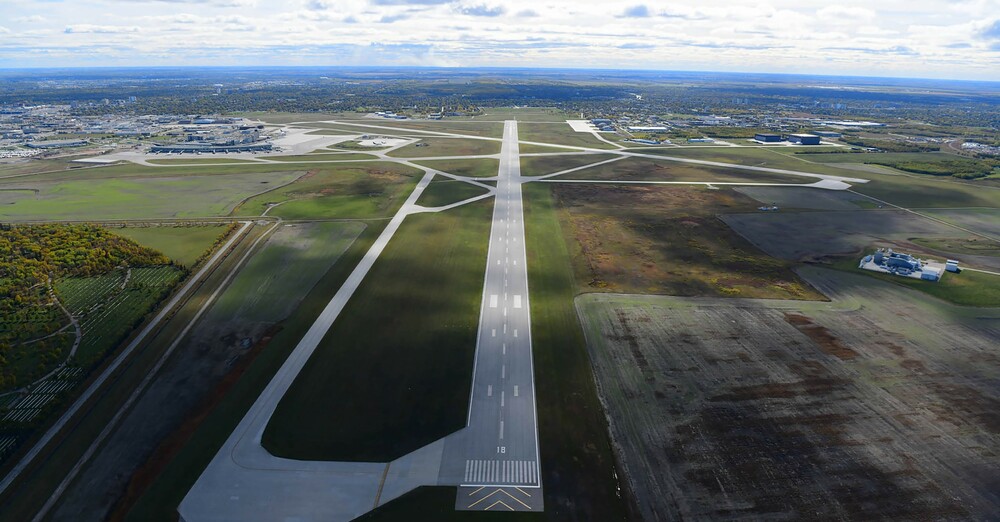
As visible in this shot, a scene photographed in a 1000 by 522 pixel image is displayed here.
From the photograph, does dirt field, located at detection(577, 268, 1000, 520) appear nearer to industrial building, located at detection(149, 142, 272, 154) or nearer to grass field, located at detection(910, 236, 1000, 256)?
grass field, located at detection(910, 236, 1000, 256)

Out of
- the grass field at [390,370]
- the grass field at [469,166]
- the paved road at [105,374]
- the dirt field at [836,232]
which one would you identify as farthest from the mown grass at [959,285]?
the paved road at [105,374]

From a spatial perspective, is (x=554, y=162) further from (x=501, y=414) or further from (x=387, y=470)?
(x=387, y=470)

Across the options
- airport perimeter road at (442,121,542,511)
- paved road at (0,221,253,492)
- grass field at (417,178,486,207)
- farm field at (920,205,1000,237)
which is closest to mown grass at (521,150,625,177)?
grass field at (417,178,486,207)

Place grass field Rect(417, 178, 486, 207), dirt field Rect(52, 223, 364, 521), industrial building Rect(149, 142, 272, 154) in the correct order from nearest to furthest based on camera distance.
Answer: dirt field Rect(52, 223, 364, 521), grass field Rect(417, 178, 486, 207), industrial building Rect(149, 142, 272, 154)

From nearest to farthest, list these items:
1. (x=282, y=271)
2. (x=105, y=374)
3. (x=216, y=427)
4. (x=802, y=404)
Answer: (x=216, y=427) < (x=802, y=404) < (x=105, y=374) < (x=282, y=271)

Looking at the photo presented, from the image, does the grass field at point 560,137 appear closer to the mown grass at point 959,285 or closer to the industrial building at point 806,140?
the industrial building at point 806,140

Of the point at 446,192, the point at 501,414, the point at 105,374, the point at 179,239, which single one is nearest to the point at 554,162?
the point at 446,192
